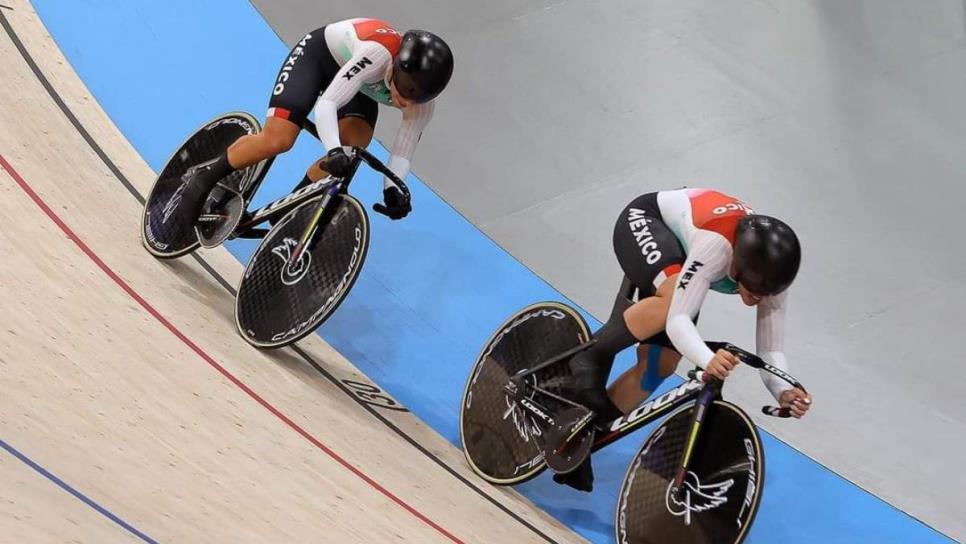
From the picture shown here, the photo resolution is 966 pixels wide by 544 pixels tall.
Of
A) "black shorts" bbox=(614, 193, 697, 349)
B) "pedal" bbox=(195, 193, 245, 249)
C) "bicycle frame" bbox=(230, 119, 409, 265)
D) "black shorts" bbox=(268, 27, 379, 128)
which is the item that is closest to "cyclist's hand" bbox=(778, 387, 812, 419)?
"black shorts" bbox=(614, 193, 697, 349)

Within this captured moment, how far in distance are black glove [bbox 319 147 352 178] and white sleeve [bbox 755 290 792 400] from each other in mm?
1427

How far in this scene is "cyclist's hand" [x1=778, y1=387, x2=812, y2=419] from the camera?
356cm

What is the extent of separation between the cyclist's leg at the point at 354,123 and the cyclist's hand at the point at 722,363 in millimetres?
1760

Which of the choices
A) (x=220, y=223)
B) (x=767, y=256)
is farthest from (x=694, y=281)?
(x=220, y=223)

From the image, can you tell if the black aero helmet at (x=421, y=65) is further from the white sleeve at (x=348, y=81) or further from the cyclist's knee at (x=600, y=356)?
the cyclist's knee at (x=600, y=356)

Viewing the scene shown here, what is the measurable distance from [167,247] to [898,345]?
3055 mm

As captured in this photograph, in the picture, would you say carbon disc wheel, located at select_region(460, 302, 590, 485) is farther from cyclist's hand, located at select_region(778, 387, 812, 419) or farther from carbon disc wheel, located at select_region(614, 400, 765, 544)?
cyclist's hand, located at select_region(778, 387, 812, 419)

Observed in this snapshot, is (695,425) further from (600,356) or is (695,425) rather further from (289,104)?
(289,104)

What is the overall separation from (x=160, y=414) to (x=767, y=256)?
1840mm

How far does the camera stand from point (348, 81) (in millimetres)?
4172

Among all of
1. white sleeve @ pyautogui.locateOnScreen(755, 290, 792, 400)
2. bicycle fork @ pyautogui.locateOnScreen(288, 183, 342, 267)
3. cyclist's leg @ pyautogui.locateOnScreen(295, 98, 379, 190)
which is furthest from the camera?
cyclist's leg @ pyautogui.locateOnScreen(295, 98, 379, 190)

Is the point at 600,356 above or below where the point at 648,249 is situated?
below

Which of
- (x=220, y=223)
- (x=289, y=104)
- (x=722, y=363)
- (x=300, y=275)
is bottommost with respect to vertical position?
(x=722, y=363)

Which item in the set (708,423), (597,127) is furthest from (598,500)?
(597,127)
